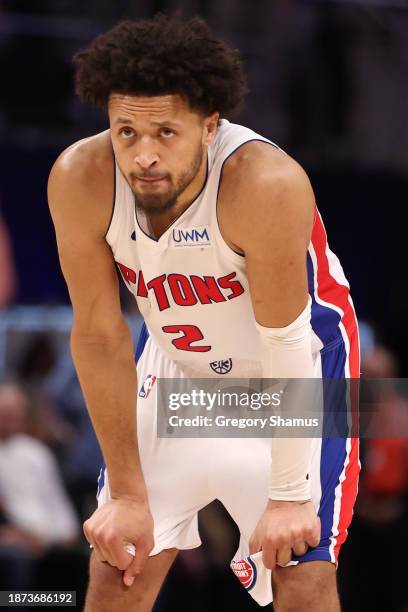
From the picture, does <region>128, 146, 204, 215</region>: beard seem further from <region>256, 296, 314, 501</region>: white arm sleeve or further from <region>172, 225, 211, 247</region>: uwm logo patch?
<region>256, 296, 314, 501</region>: white arm sleeve

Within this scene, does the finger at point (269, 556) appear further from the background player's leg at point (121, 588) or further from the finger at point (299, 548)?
the background player's leg at point (121, 588)

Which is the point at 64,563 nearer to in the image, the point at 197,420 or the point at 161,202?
the point at 197,420

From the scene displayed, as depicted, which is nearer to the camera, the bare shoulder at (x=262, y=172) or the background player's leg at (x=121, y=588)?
the bare shoulder at (x=262, y=172)

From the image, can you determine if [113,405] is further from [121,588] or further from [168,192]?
[168,192]

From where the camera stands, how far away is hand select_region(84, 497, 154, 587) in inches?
141

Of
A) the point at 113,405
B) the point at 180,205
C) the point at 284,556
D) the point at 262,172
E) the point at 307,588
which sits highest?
the point at 262,172

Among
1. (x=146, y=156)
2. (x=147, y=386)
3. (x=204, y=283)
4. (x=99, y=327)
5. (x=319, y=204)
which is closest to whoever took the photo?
(x=146, y=156)

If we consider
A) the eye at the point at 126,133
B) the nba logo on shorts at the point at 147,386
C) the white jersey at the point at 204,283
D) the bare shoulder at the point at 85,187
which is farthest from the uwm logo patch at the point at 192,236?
the nba logo on shorts at the point at 147,386

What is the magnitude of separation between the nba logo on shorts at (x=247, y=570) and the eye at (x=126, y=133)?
1377mm

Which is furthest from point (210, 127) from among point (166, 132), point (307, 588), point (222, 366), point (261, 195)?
point (307, 588)

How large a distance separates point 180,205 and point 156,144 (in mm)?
266

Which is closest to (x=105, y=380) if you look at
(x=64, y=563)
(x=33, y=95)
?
(x=64, y=563)

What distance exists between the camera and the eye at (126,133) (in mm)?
3258

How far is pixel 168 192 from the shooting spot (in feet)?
10.8
